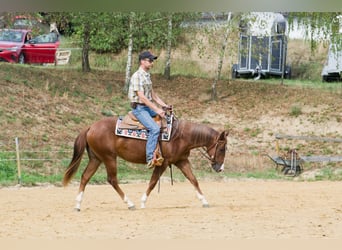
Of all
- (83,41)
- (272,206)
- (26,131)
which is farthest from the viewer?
(83,41)

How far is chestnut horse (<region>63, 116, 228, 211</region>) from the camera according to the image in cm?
1020

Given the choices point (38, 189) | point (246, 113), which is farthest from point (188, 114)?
point (38, 189)

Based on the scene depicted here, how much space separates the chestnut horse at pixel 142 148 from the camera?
1020 cm

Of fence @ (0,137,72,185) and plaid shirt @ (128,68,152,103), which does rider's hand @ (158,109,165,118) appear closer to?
plaid shirt @ (128,68,152,103)

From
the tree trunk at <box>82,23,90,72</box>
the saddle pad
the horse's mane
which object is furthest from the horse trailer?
the saddle pad

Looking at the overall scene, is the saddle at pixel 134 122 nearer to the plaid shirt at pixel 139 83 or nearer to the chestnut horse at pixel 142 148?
the chestnut horse at pixel 142 148

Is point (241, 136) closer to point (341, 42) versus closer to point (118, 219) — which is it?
point (341, 42)

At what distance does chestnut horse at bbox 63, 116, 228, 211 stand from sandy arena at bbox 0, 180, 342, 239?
1.33 ft

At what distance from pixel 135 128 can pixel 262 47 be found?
57.5ft

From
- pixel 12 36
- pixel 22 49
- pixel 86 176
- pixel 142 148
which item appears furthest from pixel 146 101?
pixel 12 36

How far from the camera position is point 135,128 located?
1009cm

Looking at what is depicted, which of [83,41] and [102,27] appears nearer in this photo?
[102,27]

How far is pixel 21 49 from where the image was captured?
2662cm

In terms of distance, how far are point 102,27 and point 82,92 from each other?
7.11 feet
